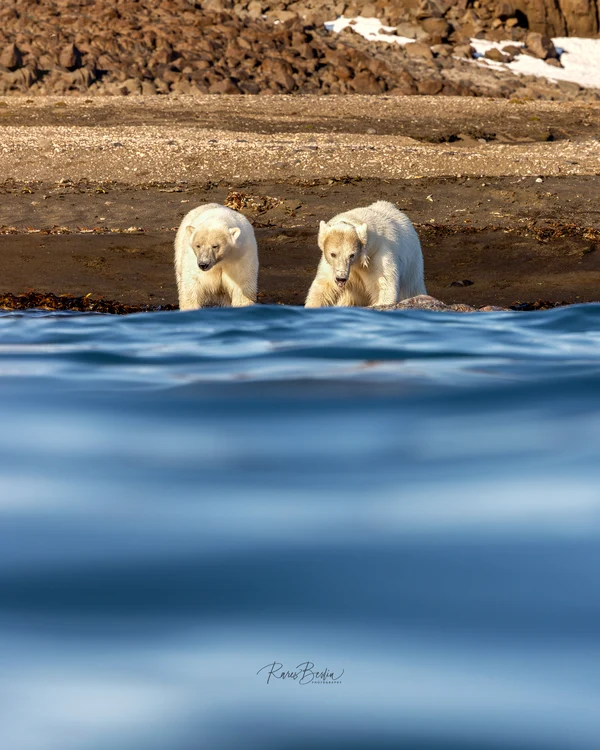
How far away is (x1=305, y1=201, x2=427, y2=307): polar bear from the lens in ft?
28.7

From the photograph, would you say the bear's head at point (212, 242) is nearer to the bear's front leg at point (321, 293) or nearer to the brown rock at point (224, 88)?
the bear's front leg at point (321, 293)

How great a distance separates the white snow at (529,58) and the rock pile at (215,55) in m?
0.70

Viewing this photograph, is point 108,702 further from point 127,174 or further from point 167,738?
point 127,174

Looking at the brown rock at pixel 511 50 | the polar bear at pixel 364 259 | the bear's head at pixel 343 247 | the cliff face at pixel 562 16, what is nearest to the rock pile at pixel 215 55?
the brown rock at pixel 511 50

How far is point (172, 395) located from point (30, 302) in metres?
5.75

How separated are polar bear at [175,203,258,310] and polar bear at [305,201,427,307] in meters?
0.70

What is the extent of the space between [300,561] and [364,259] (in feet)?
20.0

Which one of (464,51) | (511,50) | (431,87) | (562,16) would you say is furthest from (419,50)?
(562,16)

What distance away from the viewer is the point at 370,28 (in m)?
48.6

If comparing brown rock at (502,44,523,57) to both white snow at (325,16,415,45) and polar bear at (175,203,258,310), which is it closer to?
white snow at (325,16,415,45)

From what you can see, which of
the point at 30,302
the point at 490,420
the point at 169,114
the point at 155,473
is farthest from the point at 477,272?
the point at 169,114

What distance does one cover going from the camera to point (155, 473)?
13.4 feet

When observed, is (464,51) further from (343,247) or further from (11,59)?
(343,247)
